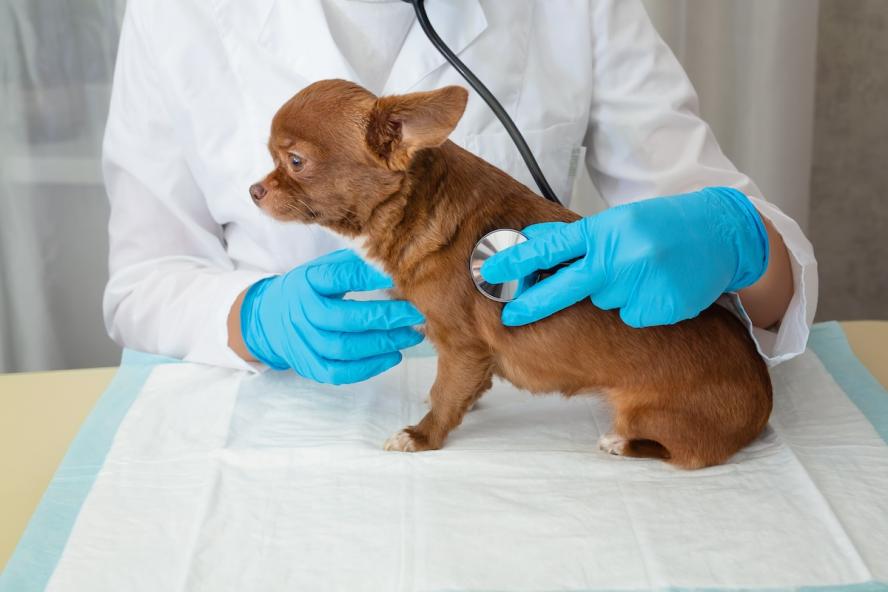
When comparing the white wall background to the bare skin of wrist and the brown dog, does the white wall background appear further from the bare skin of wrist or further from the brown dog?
the brown dog

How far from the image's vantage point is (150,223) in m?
1.52

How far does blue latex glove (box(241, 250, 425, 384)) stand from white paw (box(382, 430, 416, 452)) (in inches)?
5.7

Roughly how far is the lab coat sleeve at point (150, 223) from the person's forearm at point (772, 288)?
0.74m

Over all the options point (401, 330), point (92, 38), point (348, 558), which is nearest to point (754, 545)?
point (348, 558)

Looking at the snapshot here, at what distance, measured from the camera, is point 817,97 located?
234cm

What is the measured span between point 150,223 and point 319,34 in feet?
1.45

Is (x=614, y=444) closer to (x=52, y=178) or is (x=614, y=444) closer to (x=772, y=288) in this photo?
(x=772, y=288)

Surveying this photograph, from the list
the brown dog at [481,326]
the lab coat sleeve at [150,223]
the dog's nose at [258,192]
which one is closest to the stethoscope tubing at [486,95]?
the brown dog at [481,326]

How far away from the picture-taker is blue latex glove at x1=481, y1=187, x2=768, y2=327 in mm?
1060

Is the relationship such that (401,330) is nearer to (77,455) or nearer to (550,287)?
(550,287)

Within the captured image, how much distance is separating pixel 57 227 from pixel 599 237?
141 cm

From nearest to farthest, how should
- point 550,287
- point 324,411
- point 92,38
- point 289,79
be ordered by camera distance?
point 550,287 < point 324,411 < point 289,79 < point 92,38

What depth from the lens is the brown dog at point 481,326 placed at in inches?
41.4

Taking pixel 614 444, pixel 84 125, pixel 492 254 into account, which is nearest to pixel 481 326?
pixel 492 254
